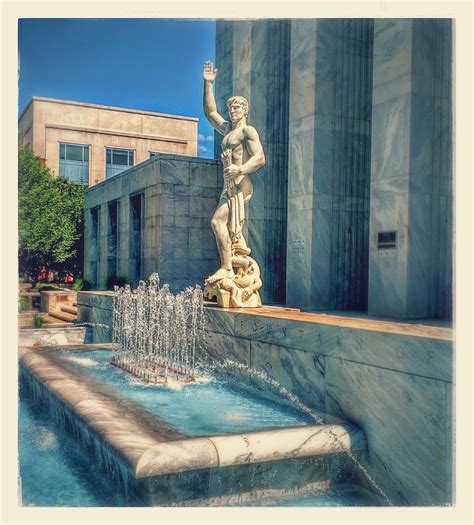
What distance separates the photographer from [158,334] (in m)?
12.2

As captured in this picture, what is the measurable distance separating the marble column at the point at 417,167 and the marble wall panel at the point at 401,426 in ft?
11.3

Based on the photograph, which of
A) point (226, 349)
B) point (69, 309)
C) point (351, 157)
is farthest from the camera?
point (69, 309)

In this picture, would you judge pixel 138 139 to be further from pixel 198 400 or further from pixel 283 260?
pixel 198 400

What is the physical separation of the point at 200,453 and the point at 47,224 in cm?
2544

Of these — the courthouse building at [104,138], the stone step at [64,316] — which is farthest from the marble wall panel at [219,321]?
the courthouse building at [104,138]

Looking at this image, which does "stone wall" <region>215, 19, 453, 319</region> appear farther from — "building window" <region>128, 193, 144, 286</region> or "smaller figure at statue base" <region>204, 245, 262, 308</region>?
"building window" <region>128, 193, 144, 286</region>

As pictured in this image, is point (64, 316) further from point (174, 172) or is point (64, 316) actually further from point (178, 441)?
point (178, 441)

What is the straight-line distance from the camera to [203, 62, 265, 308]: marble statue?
10.3 metres

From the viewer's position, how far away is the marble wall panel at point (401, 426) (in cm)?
531

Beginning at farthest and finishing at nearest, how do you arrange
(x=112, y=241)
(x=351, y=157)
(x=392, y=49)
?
(x=112, y=241)
(x=351, y=157)
(x=392, y=49)

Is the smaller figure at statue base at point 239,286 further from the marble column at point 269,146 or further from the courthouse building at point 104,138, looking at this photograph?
the courthouse building at point 104,138

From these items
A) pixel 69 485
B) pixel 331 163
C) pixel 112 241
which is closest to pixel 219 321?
pixel 69 485
